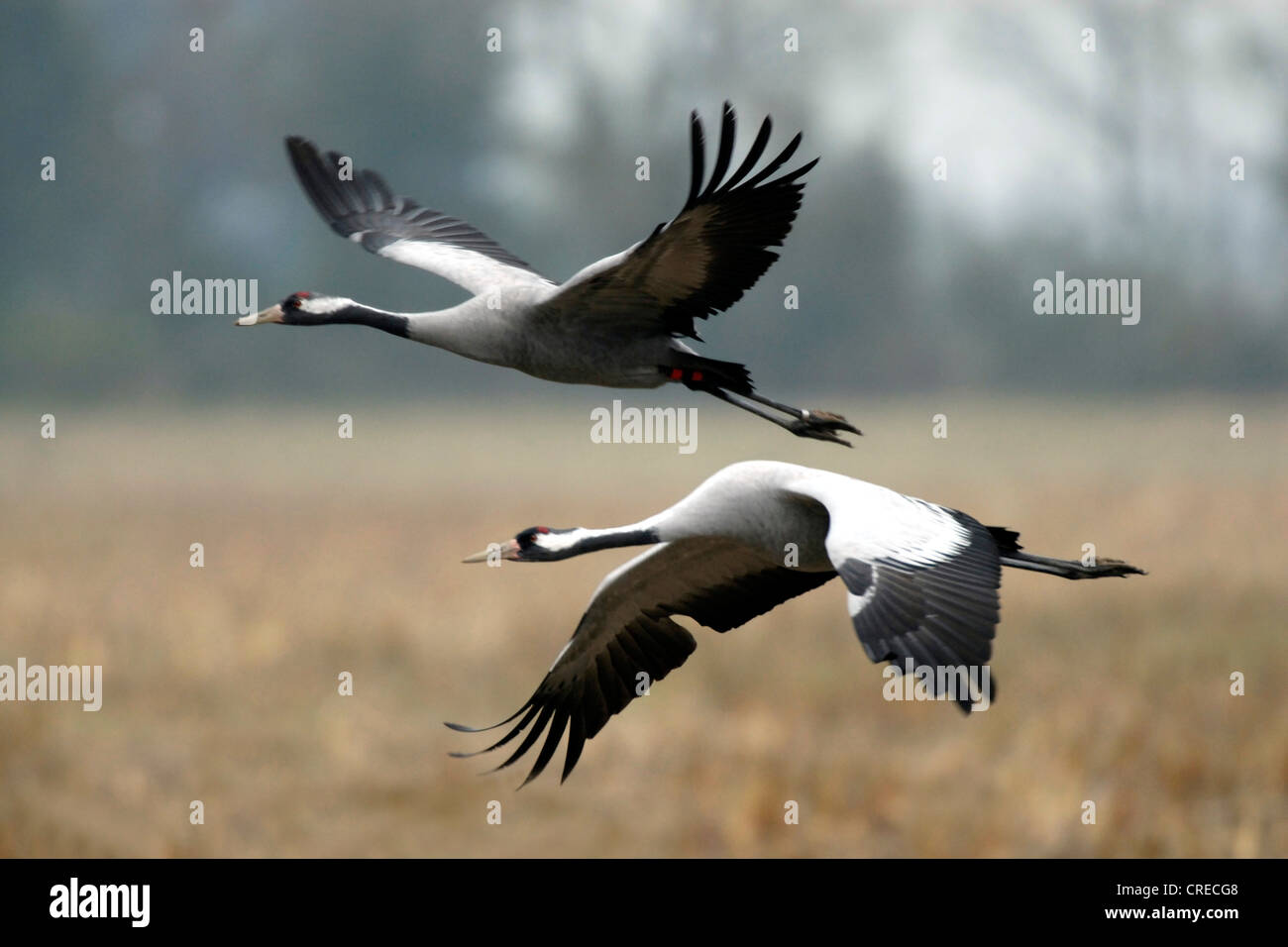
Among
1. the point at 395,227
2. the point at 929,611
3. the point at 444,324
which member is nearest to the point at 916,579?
the point at 929,611

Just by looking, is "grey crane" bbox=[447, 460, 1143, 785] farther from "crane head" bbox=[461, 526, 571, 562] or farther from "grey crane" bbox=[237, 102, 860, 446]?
"grey crane" bbox=[237, 102, 860, 446]

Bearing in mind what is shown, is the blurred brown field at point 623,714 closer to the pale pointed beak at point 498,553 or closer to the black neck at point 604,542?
the black neck at point 604,542

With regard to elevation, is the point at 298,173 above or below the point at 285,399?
below

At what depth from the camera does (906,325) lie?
4347 centimetres

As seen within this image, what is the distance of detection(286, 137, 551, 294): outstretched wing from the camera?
3641 millimetres

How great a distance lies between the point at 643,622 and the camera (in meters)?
3.70

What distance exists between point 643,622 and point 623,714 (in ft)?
34.7

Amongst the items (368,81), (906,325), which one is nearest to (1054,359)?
(906,325)

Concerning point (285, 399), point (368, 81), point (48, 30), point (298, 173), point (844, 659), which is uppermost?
point (48, 30)

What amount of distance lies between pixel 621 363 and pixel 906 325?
41357 millimetres

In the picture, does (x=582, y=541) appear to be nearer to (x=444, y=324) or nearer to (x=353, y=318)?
(x=444, y=324)

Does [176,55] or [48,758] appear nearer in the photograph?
[48,758]

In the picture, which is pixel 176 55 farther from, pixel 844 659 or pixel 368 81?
pixel 844 659

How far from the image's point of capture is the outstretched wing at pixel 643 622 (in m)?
3.62
